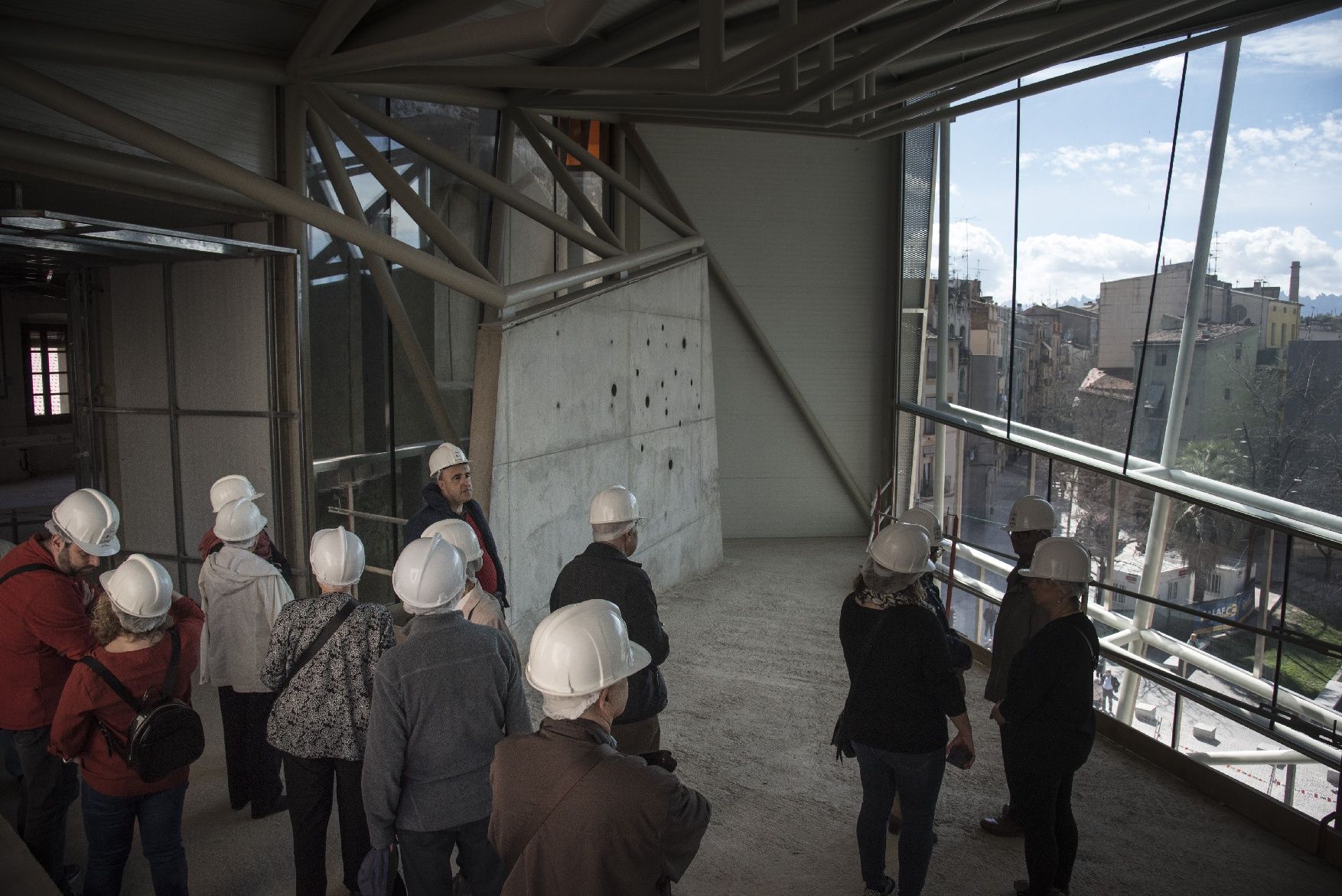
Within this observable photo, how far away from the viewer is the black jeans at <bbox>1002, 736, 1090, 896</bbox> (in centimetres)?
446

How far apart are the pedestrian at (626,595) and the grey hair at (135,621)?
1.88m

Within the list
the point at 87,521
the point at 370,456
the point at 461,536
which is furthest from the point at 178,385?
the point at 461,536

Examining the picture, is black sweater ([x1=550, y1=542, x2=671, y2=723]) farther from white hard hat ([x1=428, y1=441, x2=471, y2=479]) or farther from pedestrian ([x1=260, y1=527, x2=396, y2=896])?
white hard hat ([x1=428, y1=441, x2=471, y2=479])

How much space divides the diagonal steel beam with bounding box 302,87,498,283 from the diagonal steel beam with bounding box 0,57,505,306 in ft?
3.93

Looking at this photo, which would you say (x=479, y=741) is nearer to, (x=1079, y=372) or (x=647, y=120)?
(x=1079, y=372)

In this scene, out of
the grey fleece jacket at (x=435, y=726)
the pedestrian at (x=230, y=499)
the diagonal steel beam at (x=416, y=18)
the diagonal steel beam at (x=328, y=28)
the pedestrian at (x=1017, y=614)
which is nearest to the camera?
the grey fleece jacket at (x=435, y=726)

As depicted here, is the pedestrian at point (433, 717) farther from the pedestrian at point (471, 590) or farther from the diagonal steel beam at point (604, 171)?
the diagonal steel beam at point (604, 171)

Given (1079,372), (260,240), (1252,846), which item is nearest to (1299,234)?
(1079,372)

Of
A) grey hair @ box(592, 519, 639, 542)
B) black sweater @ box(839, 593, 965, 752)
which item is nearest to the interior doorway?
grey hair @ box(592, 519, 639, 542)

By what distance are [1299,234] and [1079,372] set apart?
8.62ft

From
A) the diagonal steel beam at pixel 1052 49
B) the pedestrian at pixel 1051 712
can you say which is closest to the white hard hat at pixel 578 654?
the pedestrian at pixel 1051 712

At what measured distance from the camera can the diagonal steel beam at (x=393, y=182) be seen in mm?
7816

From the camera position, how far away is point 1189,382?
872 centimetres

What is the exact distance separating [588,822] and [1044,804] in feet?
9.76
